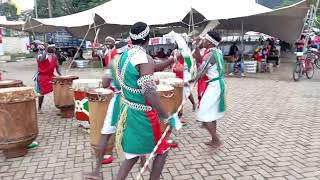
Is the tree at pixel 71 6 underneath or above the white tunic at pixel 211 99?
above

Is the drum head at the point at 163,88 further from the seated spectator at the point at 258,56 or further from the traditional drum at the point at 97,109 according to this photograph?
the seated spectator at the point at 258,56

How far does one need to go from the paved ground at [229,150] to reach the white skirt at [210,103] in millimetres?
521

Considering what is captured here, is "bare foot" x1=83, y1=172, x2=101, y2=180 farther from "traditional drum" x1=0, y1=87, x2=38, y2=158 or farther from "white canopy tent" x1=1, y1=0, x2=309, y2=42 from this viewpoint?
"white canopy tent" x1=1, y1=0, x2=309, y2=42

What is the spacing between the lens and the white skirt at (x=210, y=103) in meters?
4.86

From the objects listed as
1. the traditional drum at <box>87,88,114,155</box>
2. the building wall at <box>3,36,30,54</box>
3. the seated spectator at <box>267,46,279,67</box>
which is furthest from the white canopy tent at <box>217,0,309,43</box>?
the building wall at <box>3,36,30,54</box>

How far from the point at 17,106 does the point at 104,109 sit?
1.22m

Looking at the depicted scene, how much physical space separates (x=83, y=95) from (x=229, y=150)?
255 cm

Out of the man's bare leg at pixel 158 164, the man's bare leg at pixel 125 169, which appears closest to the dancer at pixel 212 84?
the man's bare leg at pixel 158 164

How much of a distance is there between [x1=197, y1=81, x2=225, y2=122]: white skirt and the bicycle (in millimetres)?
8617

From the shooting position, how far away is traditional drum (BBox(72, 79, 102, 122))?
5734 millimetres

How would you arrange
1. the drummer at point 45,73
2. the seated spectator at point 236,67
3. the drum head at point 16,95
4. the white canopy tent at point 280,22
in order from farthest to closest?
the seated spectator at point 236,67
the white canopy tent at point 280,22
the drummer at point 45,73
the drum head at point 16,95

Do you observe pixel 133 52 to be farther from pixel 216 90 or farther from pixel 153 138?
pixel 216 90

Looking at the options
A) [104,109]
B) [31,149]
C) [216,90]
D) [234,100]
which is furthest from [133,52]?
[234,100]

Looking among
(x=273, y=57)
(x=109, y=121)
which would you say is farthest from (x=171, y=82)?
(x=273, y=57)
